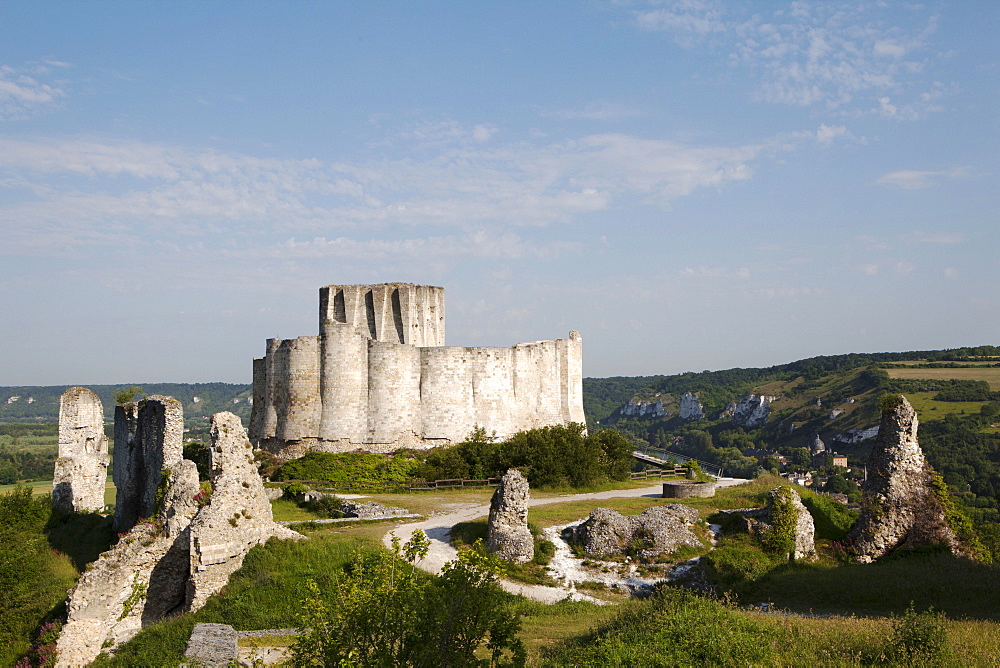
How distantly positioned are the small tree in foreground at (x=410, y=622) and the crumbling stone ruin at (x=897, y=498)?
51.1ft

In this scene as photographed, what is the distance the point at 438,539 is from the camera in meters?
24.4

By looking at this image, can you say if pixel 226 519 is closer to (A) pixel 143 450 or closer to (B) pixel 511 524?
(B) pixel 511 524

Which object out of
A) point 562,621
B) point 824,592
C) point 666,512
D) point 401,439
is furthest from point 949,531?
point 401,439

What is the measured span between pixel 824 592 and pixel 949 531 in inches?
203

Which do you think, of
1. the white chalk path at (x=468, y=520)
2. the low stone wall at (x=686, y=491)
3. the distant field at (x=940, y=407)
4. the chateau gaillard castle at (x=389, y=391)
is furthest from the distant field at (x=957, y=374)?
the white chalk path at (x=468, y=520)

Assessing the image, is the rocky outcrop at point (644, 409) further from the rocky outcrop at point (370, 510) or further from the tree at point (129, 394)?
the tree at point (129, 394)

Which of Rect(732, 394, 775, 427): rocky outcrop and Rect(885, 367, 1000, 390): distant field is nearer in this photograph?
Rect(885, 367, 1000, 390): distant field

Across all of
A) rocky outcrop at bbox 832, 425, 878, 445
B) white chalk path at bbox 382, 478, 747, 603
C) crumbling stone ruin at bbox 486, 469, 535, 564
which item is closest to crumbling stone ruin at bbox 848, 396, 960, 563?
white chalk path at bbox 382, 478, 747, 603

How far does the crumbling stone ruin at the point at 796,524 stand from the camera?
72.4 feet

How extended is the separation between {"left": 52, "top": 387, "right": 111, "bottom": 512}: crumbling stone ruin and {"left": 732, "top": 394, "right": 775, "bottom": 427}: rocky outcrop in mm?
126256

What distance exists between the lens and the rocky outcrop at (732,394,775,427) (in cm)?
14250

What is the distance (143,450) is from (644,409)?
16962 centimetres

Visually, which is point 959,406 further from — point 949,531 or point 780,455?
point 949,531

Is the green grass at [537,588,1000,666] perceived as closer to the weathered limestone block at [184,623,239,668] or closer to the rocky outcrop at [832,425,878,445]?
the weathered limestone block at [184,623,239,668]
